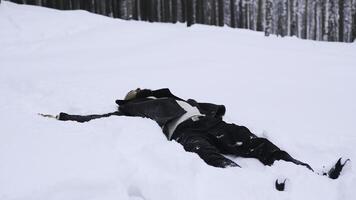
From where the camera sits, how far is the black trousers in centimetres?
355

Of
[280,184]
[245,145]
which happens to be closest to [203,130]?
[245,145]

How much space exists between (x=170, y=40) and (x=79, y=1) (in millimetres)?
9988

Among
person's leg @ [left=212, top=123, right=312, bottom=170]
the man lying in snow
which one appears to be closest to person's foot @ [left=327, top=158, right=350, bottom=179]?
the man lying in snow

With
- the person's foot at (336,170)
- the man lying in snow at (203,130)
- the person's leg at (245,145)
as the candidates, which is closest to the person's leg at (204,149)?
the man lying in snow at (203,130)

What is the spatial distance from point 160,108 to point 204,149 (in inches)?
42.8

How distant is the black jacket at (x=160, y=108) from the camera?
4219 mm

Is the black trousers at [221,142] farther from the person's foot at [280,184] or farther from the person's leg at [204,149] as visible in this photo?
the person's foot at [280,184]

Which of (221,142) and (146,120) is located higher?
(146,120)

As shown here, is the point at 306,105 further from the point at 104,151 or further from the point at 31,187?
the point at 31,187

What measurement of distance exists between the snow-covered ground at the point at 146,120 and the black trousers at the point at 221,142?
0.51 ft

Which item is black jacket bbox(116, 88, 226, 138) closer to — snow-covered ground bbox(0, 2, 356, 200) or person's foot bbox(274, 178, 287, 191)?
snow-covered ground bbox(0, 2, 356, 200)

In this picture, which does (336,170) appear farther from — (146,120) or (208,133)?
(146,120)

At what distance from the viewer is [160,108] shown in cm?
445

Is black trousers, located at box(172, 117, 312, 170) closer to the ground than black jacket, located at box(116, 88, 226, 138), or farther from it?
closer to the ground
